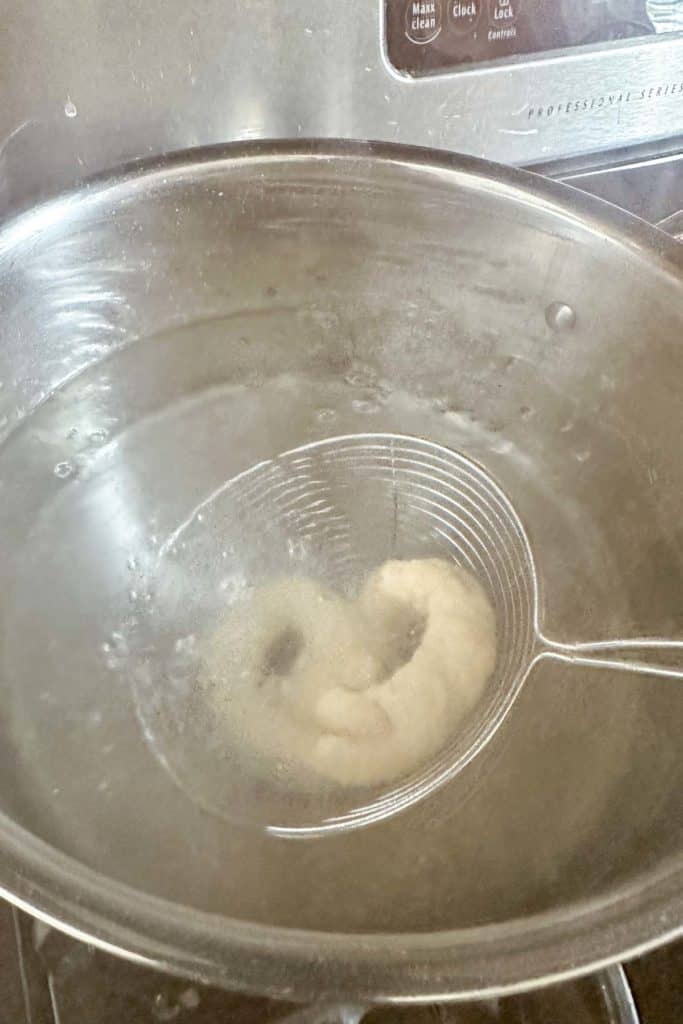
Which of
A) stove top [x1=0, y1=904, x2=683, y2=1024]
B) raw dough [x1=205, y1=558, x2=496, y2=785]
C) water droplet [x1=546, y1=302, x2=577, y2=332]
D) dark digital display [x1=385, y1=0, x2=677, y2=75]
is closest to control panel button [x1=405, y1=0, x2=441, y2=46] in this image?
dark digital display [x1=385, y1=0, x2=677, y2=75]

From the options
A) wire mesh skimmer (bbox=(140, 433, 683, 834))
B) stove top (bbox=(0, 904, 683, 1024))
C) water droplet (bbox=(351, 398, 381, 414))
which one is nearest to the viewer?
stove top (bbox=(0, 904, 683, 1024))

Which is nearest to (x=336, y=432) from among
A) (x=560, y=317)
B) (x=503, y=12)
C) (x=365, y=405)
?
(x=365, y=405)

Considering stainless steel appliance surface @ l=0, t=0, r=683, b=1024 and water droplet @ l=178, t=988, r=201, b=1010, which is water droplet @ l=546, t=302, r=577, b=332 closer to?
stainless steel appliance surface @ l=0, t=0, r=683, b=1024

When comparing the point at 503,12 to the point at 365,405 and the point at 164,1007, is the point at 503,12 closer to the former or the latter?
the point at 365,405

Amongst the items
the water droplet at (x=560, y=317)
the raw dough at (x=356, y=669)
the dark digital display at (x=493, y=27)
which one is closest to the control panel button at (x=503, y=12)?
the dark digital display at (x=493, y=27)

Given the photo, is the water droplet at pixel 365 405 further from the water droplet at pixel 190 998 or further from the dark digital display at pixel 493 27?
the water droplet at pixel 190 998

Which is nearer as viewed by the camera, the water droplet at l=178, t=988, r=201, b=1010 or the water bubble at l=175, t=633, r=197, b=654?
the water droplet at l=178, t=988, r=201, b=1010
